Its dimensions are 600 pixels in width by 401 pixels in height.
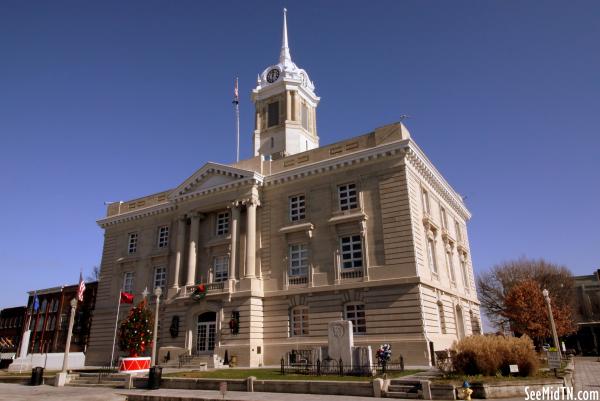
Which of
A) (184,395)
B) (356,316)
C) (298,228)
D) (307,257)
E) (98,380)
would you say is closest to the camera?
(184,395)

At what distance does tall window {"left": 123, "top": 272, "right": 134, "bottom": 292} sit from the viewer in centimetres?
3973

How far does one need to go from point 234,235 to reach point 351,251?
9.57m

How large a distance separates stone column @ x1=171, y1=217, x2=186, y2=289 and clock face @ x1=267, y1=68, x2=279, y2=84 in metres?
18.8

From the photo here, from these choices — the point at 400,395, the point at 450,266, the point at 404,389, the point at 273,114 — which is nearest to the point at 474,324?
the point at 450,266

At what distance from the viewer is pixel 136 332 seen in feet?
91.6

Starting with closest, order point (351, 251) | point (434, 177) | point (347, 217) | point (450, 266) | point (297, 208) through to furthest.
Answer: point (351, 251) → point (347, 217) → point (297, 208) → point (434, 177) → point (450, 266)

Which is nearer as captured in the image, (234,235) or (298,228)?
(298,228)

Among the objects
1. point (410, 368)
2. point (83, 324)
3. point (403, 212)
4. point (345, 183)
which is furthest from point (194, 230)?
point (83, 324)

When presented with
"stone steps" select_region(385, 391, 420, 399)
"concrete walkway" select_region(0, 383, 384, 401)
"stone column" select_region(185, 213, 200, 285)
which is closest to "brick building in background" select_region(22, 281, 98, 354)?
"stone column" select_region(185, 213, 200, 285)

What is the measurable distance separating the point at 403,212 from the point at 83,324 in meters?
41.7

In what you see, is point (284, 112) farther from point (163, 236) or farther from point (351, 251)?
point (351, 251)

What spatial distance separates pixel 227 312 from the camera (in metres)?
30.7

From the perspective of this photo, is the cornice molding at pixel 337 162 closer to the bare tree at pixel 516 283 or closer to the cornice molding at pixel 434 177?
the cornice molding at pixel 434 177

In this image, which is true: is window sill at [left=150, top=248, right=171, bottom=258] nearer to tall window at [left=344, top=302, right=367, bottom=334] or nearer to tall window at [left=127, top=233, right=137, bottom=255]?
tall window at [left=127, top=233, right=137, bottom=255]
